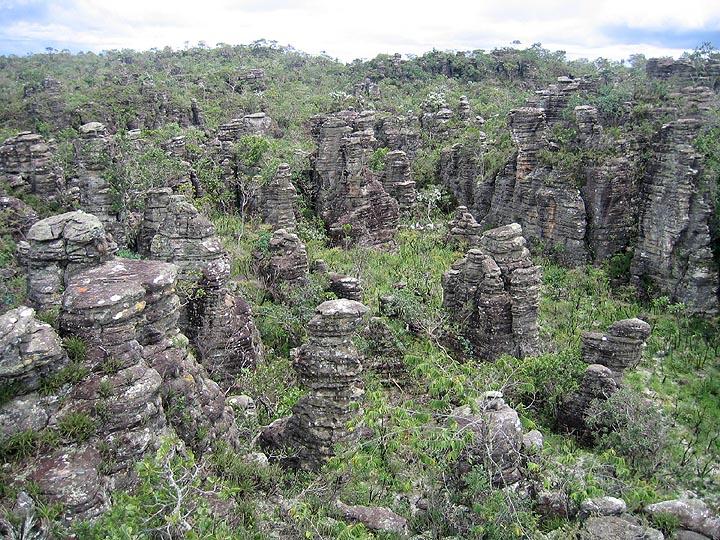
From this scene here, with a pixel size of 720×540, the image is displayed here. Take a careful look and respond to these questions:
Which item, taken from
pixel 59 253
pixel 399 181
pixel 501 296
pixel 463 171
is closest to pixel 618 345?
pixel 501 296

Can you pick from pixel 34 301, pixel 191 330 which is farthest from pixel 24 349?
pixel 191 330

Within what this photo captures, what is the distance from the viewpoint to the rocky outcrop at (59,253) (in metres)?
7.58

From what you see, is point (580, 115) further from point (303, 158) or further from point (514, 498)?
point (514, 498)

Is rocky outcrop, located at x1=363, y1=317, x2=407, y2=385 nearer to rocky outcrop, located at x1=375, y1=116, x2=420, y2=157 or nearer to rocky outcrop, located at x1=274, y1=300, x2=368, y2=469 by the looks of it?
rocky outcrop, located at x1=274, y1=300, x2=368, y2=469

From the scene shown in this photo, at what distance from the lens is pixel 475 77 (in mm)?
60875

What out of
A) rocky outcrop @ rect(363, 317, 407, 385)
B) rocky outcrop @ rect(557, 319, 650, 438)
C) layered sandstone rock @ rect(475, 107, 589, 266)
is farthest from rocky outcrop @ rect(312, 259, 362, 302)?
layered sandstone rock @ rect(475, 107, 589, 266)

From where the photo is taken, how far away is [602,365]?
12.1 metres

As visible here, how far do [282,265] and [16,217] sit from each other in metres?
12.1

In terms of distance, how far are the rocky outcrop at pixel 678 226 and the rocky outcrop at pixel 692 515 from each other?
1334 cm

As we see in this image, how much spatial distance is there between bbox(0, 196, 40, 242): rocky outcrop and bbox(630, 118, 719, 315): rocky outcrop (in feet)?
74.4

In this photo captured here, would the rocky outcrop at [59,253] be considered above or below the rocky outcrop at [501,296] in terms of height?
above

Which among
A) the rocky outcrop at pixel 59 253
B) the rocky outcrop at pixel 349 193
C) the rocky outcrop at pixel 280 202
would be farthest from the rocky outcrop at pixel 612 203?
the rocky outcrop at pixel 59 253

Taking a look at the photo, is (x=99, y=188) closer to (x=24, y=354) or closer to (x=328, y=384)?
(x=328, y=384)

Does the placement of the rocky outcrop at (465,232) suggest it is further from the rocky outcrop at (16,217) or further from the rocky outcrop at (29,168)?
the rocky outcrop at (29,168)
